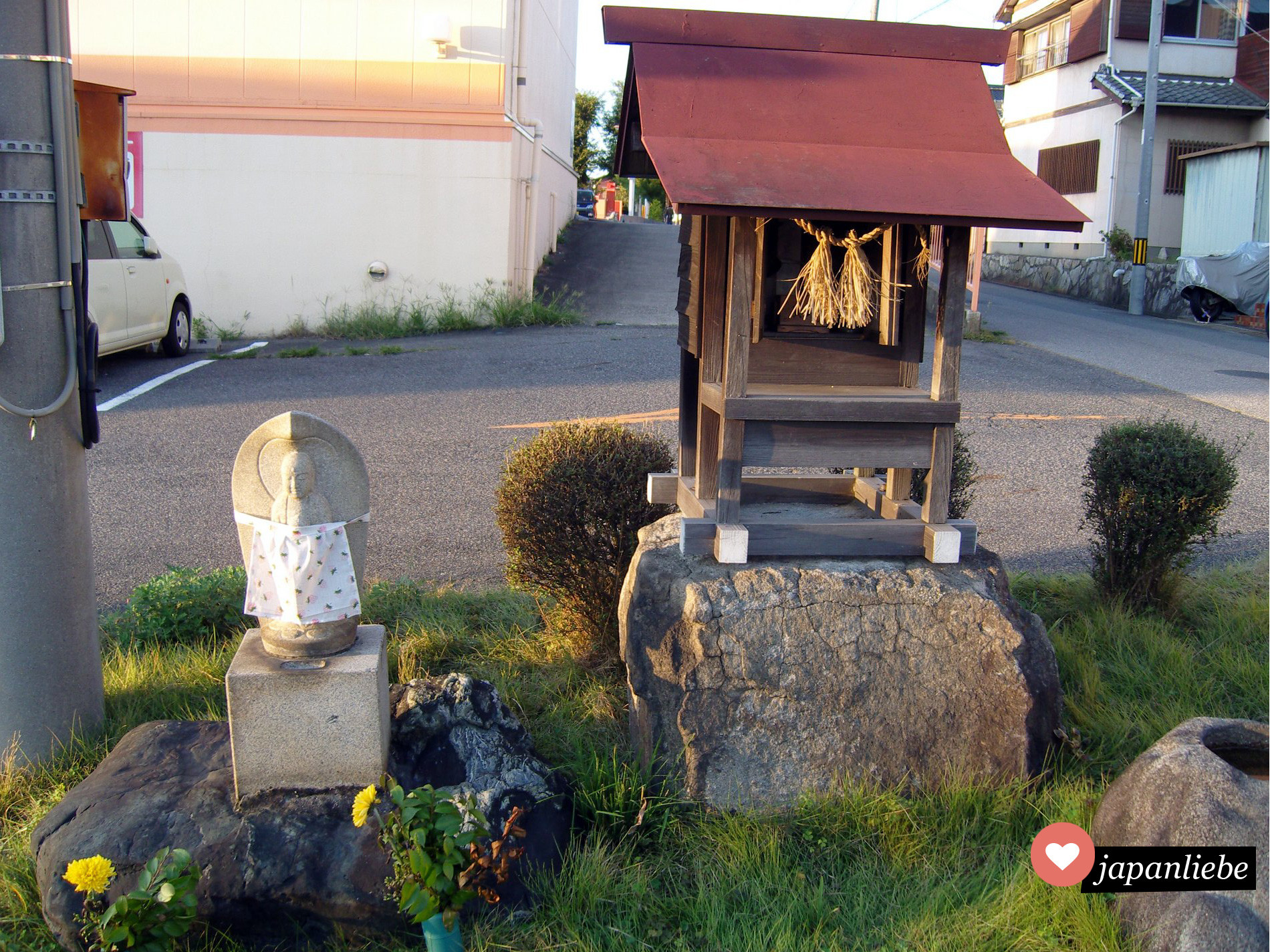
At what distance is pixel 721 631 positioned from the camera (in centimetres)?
319

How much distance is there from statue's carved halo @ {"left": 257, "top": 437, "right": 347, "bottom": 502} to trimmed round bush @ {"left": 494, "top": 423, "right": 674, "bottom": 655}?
4.35ft

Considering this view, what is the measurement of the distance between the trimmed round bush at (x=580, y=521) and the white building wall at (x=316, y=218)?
1015 centimetres

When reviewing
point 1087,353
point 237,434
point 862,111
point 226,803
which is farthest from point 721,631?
point 1087,353

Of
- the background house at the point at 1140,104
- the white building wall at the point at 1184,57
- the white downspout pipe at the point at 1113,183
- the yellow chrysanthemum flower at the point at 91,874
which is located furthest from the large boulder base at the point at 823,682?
the white building wall at the point at 1184,57

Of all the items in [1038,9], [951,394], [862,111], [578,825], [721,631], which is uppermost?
[1038,9]

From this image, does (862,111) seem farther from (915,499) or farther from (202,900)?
(202,900)

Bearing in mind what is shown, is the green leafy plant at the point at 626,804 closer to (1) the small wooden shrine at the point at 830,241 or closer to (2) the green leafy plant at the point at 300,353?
(1) the small wooden shrine at the point at 830,241

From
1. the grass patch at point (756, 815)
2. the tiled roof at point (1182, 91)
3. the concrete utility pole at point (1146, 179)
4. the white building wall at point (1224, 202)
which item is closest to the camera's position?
the grass patch at point (756, 815)

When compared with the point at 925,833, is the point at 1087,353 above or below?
above

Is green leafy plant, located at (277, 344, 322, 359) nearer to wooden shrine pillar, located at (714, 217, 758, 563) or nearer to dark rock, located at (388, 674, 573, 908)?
dark rock, located at (388, 674, 573, 908)

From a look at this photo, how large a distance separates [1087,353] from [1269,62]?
14524mm

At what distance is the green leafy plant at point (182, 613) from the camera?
418cm

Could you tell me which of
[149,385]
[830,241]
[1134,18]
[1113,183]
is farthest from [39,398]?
[1134,18]

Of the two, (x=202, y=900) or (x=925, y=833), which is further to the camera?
(x=925, y=833)
